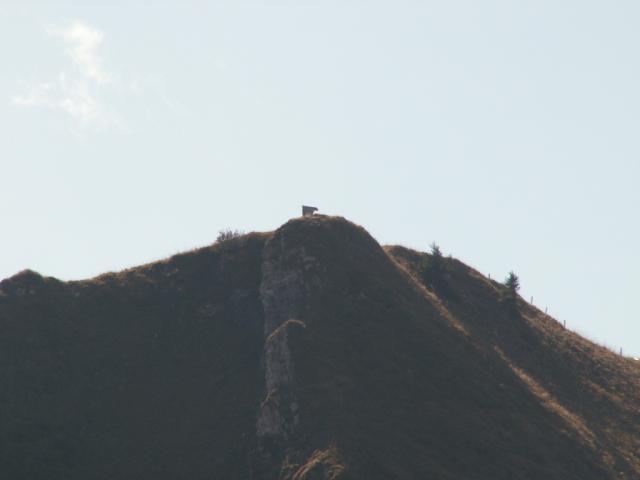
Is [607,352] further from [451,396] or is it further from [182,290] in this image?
[182,290]

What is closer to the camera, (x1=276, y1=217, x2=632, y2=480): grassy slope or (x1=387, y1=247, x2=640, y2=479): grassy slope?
(x1=276, y1=217, x2=632, y2=480): grassy slope

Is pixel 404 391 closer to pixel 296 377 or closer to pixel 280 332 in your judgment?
pixel 296 377

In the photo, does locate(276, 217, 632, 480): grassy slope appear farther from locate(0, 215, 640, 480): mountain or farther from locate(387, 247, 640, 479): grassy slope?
locate(387, 247, 640, 479): grassy slope

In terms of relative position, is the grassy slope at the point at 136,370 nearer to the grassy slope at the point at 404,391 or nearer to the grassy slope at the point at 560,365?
the grassy slope at the point at 404,391

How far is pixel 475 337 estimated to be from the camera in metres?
100

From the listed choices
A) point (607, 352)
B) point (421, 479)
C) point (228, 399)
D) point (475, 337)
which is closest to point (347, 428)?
point (421, 479)

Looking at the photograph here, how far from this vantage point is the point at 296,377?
3452 inches

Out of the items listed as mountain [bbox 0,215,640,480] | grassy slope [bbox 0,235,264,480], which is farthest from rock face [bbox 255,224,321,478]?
grassy slope [bbox 0,235,264,480]

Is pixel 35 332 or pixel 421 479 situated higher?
pixel 35 332

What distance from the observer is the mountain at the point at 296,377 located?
83812mm

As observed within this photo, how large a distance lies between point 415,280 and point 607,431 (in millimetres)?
20749

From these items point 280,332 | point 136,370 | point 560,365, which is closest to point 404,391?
point 280,332

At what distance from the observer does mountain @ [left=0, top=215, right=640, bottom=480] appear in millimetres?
83812

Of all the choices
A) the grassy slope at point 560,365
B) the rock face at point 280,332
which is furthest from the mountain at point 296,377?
the grassy slope at point 560,365
